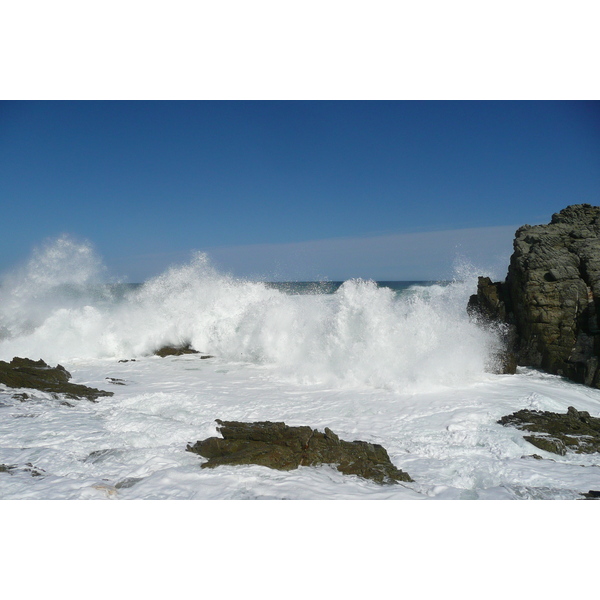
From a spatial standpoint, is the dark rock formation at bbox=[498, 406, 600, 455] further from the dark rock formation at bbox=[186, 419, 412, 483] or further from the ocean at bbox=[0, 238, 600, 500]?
the dark rock formation at bbox=[186, 419, 412, 483]

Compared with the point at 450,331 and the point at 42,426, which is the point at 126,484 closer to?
the point at 42,426

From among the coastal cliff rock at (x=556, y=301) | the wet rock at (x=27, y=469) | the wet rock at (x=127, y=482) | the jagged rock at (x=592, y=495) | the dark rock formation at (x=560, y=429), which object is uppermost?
the coastal cliff rock at (x=556, y=301)

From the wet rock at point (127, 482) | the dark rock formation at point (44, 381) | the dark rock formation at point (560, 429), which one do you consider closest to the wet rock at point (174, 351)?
the dark rock formation at point (44, 381)

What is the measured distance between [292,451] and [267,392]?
3445mm

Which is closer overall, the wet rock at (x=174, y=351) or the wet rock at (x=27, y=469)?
the wet rock at (x=27, y=469)

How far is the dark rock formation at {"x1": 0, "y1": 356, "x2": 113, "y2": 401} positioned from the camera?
712 centimetres

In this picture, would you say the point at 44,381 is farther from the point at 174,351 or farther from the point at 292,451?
the point at 292,451

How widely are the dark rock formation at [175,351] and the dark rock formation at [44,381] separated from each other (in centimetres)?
369

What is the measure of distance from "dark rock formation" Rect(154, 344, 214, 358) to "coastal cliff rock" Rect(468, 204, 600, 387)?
26.3 ft

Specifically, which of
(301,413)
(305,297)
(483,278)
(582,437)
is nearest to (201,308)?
(305,297)

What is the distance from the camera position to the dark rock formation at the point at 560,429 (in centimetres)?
498

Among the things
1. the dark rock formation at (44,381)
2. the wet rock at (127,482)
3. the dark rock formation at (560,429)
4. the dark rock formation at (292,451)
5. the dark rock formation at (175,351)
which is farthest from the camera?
the dark rock formation at (175,351)

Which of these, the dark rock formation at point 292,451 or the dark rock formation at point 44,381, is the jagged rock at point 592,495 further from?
the dark rock formation at point 44,381

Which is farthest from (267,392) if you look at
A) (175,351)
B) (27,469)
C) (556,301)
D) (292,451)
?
(556,301)
